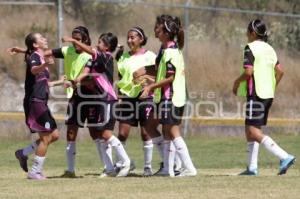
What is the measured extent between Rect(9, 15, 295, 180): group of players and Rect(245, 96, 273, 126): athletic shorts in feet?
0.04

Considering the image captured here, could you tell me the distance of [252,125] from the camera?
43.8ft

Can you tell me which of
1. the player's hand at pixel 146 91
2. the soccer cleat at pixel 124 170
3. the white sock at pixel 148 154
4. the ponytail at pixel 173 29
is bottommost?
the soccer cleat at pixel 124 170

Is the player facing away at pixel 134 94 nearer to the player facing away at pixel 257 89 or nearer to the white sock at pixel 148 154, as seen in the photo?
the white sock at pixel 148 154

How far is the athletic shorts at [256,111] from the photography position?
13.3 m

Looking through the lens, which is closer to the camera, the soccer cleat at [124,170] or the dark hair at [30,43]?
the dark hair at [30,43]

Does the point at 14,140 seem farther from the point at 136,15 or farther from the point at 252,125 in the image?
the point at 252,125

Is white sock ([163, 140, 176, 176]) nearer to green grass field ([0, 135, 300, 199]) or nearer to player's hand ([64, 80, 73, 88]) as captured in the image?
green grass field ([0, 135, 300, 199])

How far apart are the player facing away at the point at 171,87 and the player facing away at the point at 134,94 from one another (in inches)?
38.0

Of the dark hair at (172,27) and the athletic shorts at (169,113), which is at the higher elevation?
the dark hair at (172,27)

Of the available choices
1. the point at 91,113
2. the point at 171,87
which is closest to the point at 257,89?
the point at 171,87

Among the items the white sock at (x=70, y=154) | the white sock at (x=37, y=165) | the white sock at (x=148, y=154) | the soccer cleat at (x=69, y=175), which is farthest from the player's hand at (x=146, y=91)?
the white sock at (x=37, y=165)

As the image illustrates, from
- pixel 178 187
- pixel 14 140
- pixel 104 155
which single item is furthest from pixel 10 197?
pixel 14 140

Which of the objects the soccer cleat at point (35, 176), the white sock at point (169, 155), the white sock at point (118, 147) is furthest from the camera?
the white sock at point (118, 147)

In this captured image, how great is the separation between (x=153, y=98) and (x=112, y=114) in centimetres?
61
